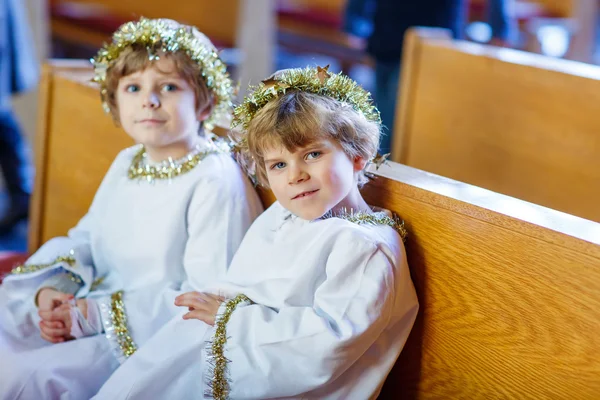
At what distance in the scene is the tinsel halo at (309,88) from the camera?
1.53 metres

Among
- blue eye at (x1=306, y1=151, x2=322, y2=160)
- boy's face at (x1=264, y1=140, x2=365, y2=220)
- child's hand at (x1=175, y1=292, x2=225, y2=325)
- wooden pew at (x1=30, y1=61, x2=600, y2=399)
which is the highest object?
blue eye at (x1=306, y1=151, x2=322, y2=160)

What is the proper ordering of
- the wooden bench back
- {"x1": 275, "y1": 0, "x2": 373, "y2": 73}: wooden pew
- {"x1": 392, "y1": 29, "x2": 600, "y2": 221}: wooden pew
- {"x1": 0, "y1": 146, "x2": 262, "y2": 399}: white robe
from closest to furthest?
{"x1": 0, "y1": 146, "x2": 262, "y2": 399}: white robe, {"x1": 392, "y1": 29, "x2": 600, "y2": 221}: wooden pew, the wooden bench back, {"x1": 275, "y1": 0, "x2": 373, "y2": 73}: wooden pew

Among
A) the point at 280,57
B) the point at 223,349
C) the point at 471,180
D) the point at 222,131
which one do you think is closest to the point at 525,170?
the point at 471,180

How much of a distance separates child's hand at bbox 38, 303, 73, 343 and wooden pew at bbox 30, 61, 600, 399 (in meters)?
0.73

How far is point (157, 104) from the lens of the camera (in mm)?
1809

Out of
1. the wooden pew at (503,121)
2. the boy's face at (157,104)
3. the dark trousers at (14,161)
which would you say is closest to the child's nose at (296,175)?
the boy's face at (157,104)

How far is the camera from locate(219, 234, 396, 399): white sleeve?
1433mm

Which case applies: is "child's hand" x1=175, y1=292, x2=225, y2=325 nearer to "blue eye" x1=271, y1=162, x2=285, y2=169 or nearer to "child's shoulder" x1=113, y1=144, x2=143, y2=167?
"blue eye" x1=271, y1=162, x2=285, y2=169

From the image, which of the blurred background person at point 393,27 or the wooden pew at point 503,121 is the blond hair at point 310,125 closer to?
the wooden pew at point 503,121

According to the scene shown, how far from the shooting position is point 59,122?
8.06ft

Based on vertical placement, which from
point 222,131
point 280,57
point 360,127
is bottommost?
point 280,57

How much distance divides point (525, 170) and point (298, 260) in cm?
125

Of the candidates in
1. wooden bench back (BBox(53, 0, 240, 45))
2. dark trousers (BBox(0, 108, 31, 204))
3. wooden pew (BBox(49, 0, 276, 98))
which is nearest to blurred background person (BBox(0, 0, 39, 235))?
dark trousers (BBox(0, 108, 31, 204))

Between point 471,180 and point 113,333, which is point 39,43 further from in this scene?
point 113,333
